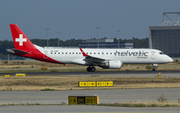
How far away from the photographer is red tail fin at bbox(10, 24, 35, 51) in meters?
45.9

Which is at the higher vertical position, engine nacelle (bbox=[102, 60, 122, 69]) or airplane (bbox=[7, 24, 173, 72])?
airplane (bbox=[7, 24, 173, 72])

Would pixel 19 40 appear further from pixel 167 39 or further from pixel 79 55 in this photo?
pixel 167 39

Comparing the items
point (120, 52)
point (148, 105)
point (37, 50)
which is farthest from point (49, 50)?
point (148, 105)

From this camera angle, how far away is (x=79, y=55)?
46.2m

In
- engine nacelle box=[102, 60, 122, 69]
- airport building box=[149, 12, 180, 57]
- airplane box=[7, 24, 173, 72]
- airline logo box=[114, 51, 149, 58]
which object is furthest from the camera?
airport building box=[149, 12, 180, 57]

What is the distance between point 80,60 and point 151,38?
2659 inches

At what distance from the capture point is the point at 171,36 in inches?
4269

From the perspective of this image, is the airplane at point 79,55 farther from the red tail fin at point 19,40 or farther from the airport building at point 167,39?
the airport building at point 167,39

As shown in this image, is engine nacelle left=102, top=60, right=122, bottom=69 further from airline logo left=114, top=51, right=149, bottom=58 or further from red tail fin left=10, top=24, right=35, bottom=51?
red tail fin left=10, top=24, right=35, bottom=51

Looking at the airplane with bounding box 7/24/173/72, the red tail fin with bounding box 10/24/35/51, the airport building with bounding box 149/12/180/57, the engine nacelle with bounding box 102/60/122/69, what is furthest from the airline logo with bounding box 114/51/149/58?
the airport building with bounding box 149/12/180/57

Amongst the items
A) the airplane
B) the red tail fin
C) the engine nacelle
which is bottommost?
the engine nacelle

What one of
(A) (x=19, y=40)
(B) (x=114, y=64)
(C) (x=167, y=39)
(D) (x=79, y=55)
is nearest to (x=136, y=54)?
(B) (x=114, y=64)

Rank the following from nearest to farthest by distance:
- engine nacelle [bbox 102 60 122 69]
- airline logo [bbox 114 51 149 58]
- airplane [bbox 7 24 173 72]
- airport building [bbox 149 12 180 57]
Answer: engine nacelle [bbox 102 60 122 69], airplane [bbox 7 24 173 72], airline logo [bbox 114 51 149 58], airport building [bbox 149 12 180 57]

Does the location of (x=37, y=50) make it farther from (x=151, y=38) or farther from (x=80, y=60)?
(x=151, y=38)
